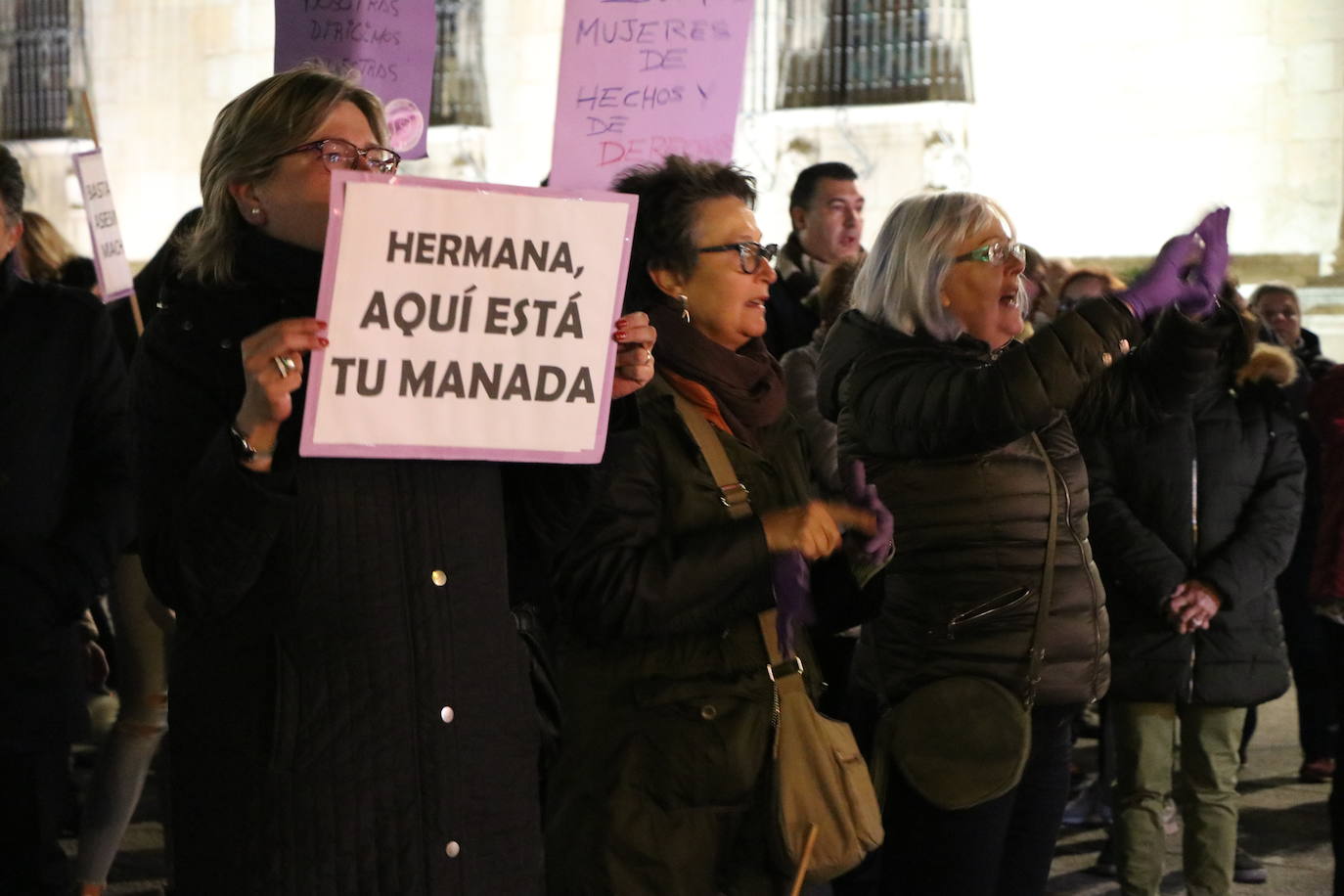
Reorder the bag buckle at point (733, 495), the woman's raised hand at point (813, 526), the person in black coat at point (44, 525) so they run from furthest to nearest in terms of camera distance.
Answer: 1. the person in black coat at point (44, 525)
2. the bag buckle at point (733, 495)
3. the woman's raised hand at point (813, 526)

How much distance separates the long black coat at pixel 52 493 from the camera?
4000 millimetres

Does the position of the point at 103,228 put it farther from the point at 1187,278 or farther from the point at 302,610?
the point at 302,610

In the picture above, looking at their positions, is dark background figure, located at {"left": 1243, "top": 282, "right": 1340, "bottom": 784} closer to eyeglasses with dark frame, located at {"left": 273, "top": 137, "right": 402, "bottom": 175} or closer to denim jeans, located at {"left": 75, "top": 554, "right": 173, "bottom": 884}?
denim jeans, located at {"left": 75, "top": 554, "right": 173, "bottom": 884}

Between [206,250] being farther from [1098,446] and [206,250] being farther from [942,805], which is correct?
[1098,446]

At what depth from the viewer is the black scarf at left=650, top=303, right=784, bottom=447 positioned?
322 centimetres

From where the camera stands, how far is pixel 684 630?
3.05 meters

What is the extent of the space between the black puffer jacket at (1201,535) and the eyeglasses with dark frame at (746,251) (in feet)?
7.64

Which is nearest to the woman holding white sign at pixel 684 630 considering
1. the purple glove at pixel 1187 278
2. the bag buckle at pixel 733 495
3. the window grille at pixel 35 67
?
the bag buckle at pixel 733 495

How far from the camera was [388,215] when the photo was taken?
7.92 feet

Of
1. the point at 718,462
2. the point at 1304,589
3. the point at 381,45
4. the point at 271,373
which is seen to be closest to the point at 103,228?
the point at 381,45

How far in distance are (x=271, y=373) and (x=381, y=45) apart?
8.58 ft

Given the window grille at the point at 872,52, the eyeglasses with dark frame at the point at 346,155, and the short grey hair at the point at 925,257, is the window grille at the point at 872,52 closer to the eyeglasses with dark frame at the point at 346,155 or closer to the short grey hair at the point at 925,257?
the short grey hair at the point at 925,257

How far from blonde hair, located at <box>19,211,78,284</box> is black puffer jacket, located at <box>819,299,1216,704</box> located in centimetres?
381

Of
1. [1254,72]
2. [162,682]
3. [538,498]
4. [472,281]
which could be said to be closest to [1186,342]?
[538,498]
